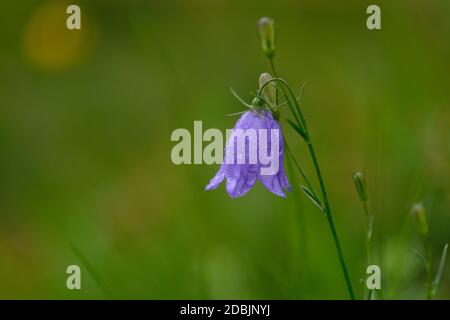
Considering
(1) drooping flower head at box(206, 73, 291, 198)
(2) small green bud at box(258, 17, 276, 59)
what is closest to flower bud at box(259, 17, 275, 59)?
(2) small green bud at box(258, 17, 276, 59)

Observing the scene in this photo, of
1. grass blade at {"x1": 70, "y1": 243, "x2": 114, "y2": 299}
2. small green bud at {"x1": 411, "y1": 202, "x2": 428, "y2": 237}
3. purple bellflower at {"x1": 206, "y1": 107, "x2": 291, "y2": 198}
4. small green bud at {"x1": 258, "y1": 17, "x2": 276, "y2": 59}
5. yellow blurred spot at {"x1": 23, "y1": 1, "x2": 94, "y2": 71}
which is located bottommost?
grass blade at {"x1": 70, "y1": 243, "x2": 114, "y2": 299}

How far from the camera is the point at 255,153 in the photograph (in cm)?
208

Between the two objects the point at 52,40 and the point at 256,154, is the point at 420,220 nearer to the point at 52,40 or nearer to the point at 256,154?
the point at 256,154

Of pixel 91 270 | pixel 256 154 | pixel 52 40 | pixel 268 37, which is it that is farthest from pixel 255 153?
pixel 52 40

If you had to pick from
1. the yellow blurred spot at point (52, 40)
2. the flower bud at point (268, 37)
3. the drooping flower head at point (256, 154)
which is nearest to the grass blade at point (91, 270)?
the drooping flower head at point (256, 154)

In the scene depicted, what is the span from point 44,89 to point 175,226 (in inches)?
103

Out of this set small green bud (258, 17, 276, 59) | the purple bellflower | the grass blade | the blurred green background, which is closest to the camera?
Answer: small green bud (258, 17, 276, 59)

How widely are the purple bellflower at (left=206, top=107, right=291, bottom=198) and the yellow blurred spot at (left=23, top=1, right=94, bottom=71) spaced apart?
4117mm

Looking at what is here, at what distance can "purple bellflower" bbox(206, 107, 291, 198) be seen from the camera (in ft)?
6.74

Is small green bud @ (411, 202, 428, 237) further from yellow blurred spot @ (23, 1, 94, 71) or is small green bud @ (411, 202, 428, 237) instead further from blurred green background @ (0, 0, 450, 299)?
yellow blurred spot @ (23, 1, 94, 71)

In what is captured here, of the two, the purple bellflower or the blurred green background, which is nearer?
the purple bellflower

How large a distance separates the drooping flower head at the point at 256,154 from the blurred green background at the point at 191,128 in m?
0.50

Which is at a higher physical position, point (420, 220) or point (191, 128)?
point (191, 128)

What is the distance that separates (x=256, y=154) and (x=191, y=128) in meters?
2.33
